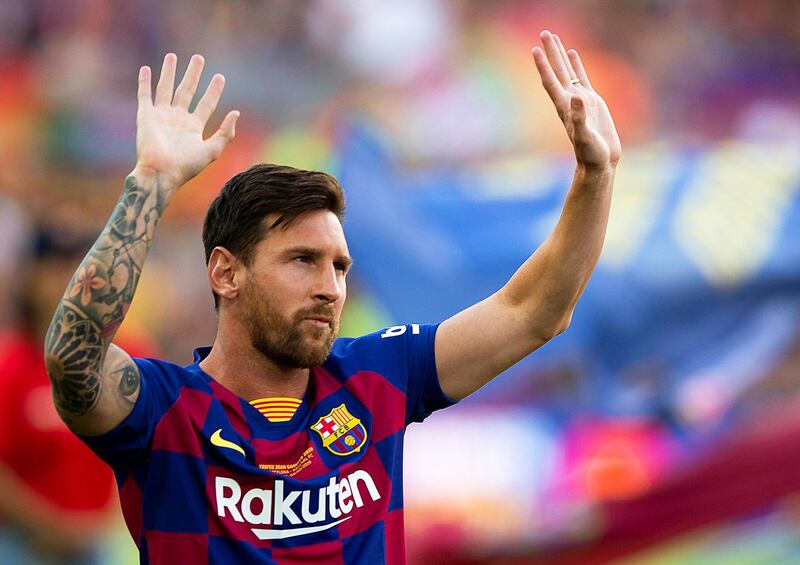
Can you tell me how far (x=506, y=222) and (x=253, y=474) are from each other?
581 cm

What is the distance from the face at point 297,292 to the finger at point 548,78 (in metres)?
0.68

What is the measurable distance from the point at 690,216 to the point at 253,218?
237 inches

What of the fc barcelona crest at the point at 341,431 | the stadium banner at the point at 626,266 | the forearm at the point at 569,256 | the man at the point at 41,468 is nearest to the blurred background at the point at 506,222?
the stadium banner at the point at 626,266

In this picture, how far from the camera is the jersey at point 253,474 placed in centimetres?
302

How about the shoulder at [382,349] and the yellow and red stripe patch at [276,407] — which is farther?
the shoulder at [382,349]

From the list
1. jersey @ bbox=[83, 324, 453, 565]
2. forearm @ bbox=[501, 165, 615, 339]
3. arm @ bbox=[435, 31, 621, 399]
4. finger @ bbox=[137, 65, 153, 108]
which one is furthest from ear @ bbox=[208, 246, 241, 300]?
forearm @ bbox=[501, 165, 615, 339]

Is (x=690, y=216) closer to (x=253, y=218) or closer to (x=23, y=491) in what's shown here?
(x=23, y=491)

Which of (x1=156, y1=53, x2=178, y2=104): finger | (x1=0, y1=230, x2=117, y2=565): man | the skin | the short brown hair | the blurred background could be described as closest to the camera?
the skin

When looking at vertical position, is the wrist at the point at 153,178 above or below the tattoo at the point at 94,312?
above

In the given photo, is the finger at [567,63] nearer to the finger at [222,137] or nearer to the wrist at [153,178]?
the finger at [222,137]

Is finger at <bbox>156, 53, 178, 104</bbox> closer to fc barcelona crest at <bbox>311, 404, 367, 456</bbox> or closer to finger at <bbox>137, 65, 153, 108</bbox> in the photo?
finger at <bbox>137, 65, 153, 108</bbox>

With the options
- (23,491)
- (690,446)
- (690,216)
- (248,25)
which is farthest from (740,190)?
(23,491)

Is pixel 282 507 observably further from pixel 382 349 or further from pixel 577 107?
pixel 577 107

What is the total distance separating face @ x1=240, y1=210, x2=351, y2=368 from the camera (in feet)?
10.5
